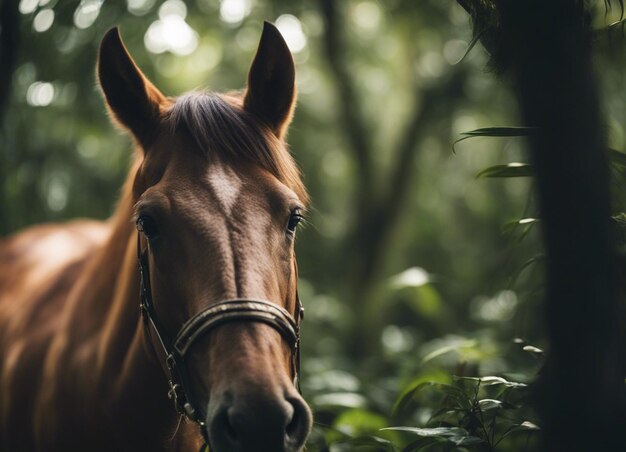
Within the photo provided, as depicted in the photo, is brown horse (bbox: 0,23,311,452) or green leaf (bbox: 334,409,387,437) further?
green leaf (bbox: 334,409,387,437)

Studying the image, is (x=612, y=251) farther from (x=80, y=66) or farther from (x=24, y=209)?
(x=24, y=209)

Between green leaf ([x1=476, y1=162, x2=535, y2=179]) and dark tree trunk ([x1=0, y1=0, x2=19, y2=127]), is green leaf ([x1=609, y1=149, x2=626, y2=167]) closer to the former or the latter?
green leaf ([x1=476, y1=162, x2=535, y2=179])

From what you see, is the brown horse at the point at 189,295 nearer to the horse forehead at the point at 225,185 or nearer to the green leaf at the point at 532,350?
the horse forehead at the point at 225,185

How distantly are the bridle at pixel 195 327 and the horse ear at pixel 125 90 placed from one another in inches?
20.5

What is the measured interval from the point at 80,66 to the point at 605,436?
4.85 m

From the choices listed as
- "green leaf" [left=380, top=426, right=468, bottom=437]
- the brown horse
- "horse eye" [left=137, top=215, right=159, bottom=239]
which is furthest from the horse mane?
"green leaf" [left=380, top=426, right=468, bottom=437]

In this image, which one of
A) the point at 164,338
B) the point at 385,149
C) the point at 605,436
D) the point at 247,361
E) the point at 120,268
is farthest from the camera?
the point at 385,149

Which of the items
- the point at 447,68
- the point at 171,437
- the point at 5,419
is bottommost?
the point at 5,419

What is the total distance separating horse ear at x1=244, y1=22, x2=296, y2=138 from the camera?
219 cm

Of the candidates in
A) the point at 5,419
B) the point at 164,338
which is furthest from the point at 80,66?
the point at 164,338

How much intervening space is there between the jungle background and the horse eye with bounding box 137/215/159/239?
1120 mm

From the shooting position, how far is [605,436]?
1254mm

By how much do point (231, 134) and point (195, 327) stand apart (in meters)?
0.74

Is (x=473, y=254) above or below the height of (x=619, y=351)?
below
